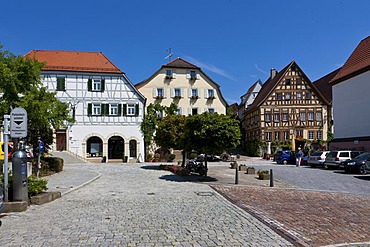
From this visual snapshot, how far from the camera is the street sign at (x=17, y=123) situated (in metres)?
10.6

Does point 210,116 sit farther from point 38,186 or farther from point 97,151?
point 97,151

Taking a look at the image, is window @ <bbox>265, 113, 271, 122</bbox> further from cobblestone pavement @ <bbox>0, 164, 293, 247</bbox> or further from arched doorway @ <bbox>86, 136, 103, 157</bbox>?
cobblestone pavement @ <bbox>0, 164, 293, 247</bbox>

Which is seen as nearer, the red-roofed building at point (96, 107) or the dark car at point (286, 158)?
the dark car at point (286, 158)

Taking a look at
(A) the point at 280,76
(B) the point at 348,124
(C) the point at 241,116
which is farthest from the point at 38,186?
(C) the point at 241,116

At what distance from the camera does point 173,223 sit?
27.6 ft

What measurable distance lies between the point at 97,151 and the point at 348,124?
28710mm

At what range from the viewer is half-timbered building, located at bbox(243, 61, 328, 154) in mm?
53250

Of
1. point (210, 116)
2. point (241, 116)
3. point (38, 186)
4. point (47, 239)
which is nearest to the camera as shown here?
point (47, 239)

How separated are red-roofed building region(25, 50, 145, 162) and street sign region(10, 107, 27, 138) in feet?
102

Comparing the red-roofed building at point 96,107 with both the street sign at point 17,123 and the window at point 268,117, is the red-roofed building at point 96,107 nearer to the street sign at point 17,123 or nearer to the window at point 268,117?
the window at point 268,117

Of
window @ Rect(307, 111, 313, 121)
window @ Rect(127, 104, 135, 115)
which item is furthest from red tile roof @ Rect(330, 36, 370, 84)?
window @ Rect(127, 104, 135, 115)

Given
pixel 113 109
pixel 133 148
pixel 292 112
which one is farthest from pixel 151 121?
pixel 292 112

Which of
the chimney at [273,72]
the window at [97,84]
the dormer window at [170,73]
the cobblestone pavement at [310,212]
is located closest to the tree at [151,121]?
the dormer window at [170,73]

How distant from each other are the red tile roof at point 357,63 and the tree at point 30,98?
31.5 metres
